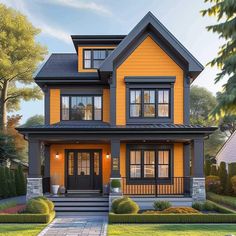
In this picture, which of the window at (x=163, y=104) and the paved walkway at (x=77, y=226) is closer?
the paved walkway at (x=77, y=226)

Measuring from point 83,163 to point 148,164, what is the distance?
154 inches

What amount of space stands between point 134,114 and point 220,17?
484 inches

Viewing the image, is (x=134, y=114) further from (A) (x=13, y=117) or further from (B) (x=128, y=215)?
(A) (x=13, y=117)

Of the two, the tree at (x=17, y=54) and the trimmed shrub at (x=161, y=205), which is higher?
the tree at (x=17, y=54)

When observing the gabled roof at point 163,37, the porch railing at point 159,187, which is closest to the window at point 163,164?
the porch railing at point 159,187

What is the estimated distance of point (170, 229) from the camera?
510 inches

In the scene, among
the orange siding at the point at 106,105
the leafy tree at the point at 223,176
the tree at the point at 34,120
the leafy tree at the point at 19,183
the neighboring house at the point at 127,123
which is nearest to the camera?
the neighboring house at the point at 127,123

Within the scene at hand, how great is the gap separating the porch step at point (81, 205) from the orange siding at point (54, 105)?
474cm

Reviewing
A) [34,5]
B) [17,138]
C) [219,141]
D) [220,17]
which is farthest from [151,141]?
[219,141]

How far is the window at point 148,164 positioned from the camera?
798 inches

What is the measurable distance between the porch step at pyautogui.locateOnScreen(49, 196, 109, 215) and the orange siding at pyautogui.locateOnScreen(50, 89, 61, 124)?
474cm

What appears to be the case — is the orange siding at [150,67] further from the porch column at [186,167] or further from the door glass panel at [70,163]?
the door glass panel at [70,163]

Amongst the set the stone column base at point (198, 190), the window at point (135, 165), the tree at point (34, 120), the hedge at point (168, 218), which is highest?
the tree at point (34, 120)

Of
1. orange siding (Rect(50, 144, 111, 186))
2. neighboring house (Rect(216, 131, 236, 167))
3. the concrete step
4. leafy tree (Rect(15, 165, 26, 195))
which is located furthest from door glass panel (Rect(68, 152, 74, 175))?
neighboring house (Rect(216, 131, 236, 167))
